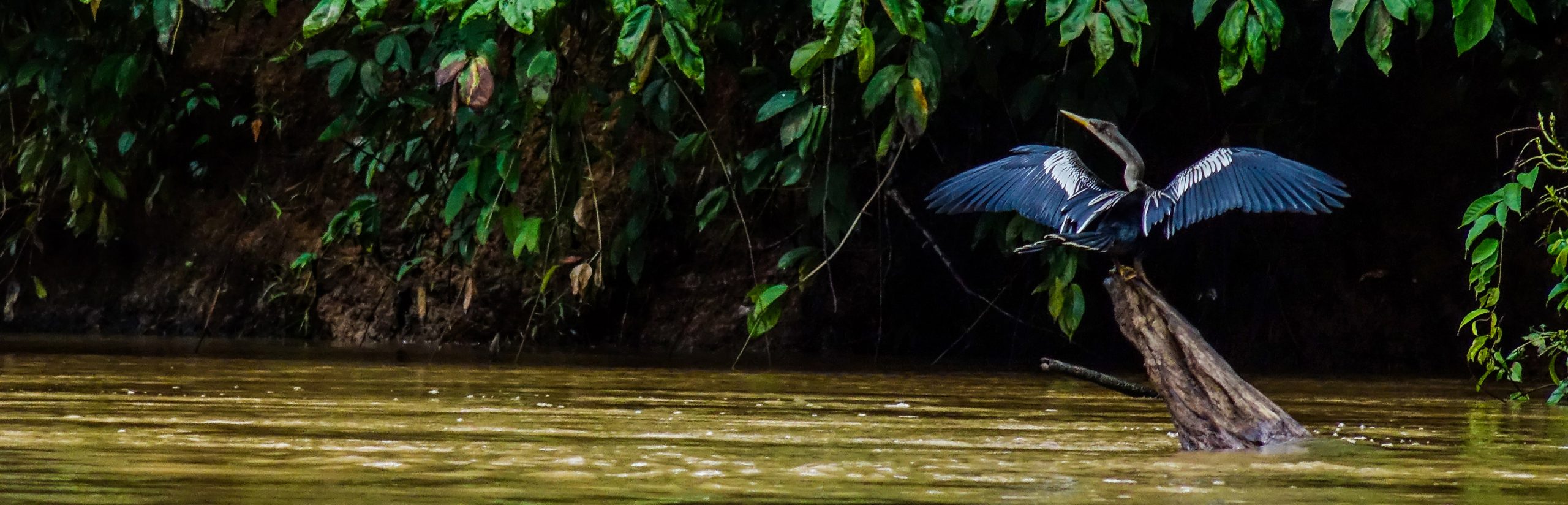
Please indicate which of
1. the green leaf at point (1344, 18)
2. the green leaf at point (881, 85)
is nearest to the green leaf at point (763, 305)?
the green leaf at point (881, 85)

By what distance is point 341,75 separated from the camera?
15.6 feet

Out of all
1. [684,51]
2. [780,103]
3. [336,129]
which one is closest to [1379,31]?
[684,51]

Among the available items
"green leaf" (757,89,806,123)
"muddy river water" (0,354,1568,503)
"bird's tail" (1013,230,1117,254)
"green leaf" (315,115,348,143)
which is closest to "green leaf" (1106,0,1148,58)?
"bird's tail" (1013,230,1117,254)

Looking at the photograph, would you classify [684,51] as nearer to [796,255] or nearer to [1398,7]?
[796,255]

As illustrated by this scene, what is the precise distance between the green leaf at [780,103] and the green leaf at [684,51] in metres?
0.69

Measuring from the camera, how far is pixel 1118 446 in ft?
9.24

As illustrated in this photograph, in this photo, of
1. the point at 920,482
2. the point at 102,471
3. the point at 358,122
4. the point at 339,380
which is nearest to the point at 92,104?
the point at 358,122

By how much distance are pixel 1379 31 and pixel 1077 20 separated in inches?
22.4

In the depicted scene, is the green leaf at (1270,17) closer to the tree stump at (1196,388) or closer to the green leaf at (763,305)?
the tree stump at (1196,388)

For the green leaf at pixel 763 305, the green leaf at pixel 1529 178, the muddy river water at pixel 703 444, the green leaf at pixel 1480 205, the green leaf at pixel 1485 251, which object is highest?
the green leaf at pixel 1529 178

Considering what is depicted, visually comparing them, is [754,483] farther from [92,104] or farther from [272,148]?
[272,148]

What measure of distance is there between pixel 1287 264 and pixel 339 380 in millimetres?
3429

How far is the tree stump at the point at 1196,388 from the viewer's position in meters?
2.84

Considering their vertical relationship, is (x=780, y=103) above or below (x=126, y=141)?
below
